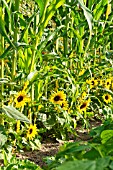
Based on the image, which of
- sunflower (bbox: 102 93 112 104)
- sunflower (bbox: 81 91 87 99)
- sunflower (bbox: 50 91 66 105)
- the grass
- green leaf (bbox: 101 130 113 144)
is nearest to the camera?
green leaf (bbox: 101 130 113 144)

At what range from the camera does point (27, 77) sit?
2689 mm

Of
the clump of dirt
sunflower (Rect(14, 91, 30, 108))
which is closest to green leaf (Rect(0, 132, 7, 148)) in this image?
sunflower (Rect(14, 91, 30, 108))

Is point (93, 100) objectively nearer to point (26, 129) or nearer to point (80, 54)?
point (80, 54)

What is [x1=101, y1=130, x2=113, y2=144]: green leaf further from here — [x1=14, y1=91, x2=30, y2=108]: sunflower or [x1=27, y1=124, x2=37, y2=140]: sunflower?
[x1=27, y1=124, x2=37, y2=140]: sunflower

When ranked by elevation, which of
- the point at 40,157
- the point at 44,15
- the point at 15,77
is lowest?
the point at 40,157

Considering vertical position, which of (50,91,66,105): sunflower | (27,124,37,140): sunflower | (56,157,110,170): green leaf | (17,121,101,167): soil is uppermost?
(56,157,110,170): green leaf

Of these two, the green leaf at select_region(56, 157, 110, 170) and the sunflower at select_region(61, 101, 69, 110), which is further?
the sunflower at select_region(61, 101, 69, 110)

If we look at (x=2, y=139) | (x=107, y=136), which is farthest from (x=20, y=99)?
(x=107, y=136)

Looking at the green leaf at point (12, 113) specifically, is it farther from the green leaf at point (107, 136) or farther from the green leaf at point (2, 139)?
the green leaf at point (107, 136)

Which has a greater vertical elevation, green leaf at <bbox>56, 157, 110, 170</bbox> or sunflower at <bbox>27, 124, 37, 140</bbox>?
green leaf at <bbox>56, 157, 110, 170</bbox>

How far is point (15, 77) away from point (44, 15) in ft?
1.47

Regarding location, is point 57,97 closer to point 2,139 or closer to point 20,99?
point 20,99

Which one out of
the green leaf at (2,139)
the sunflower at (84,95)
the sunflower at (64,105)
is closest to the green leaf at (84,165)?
the green leaf at (2,139)

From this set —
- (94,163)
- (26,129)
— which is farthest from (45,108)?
(94,163)
